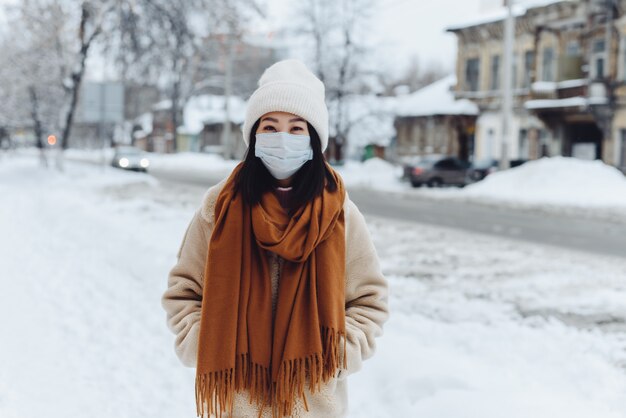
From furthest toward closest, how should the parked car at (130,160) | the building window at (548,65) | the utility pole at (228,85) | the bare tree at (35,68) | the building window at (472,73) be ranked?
the building window at (472,73)
the parked car at (130,160)
the building window at (548,65)
the bare tree at (35,68)
the utility pole at (228,85)

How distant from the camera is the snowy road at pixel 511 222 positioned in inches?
518

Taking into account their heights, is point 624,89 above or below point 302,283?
above

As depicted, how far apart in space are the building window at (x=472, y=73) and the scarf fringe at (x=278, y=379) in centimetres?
3904

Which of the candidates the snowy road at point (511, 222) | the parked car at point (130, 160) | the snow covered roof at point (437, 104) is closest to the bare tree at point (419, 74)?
the snow covered roof at point (437, 104)

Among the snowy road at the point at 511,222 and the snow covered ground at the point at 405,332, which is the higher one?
the snow covered ground at the point at 405,332

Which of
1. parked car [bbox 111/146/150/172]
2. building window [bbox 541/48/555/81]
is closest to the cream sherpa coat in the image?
building window [bbox 541/48/555/81]

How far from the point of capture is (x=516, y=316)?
22.9 ft

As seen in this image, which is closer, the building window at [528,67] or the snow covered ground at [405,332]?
the snow covered ground at [405,332]

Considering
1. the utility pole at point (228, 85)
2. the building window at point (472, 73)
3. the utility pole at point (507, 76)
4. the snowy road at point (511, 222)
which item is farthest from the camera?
the building window at point (472, 73)

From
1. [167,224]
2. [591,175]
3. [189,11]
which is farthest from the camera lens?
[591,175]

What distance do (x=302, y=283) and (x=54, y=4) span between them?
26630mm

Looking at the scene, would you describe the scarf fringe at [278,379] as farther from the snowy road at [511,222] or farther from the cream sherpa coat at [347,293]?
the snowy road at [511,222]

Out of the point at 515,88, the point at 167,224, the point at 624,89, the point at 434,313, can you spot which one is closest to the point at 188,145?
the point at 515,88

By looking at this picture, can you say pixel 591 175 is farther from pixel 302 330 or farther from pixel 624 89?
pixel 302 330
